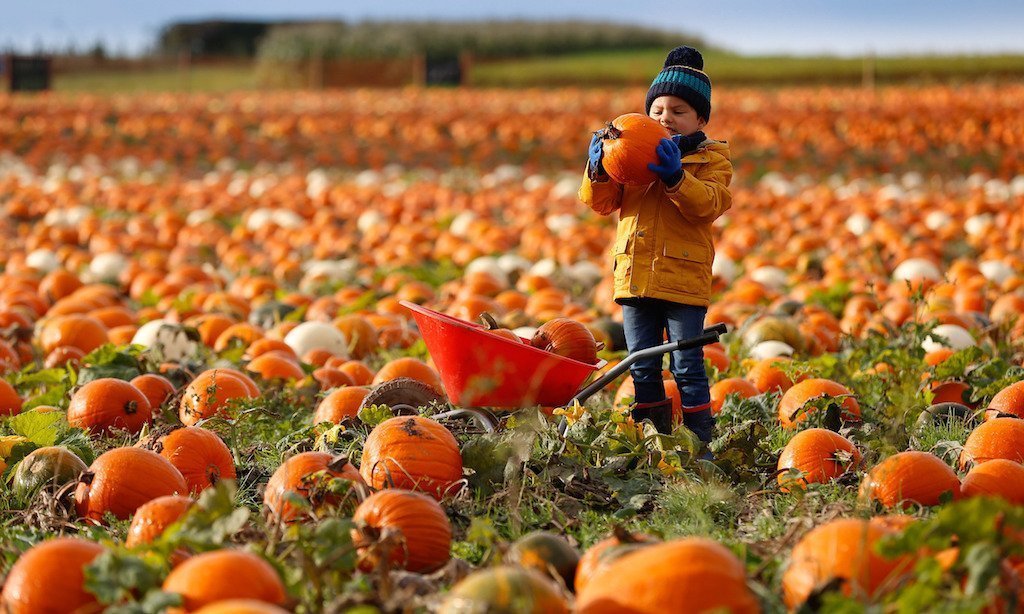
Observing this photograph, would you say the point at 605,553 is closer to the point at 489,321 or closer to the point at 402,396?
the point at 489,321

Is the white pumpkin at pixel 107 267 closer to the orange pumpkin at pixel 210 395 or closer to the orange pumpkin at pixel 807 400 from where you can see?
the orange pumpkin at pixel 210 395

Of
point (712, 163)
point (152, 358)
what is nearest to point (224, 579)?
point (712, 163)

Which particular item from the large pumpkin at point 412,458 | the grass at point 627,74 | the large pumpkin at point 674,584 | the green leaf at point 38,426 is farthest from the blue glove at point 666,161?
the grass at point 627,74

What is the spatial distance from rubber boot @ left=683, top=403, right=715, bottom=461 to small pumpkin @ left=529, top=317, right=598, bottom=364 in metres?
0.41

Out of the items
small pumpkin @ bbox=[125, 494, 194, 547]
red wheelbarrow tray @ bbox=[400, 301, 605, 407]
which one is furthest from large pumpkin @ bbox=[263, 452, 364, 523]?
red wheelbarrow tray @ bbox=[400, 301, 605, 407]

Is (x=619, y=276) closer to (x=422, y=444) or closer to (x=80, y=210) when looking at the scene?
(x=422, y=444)

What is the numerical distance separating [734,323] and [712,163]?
7.64 ft

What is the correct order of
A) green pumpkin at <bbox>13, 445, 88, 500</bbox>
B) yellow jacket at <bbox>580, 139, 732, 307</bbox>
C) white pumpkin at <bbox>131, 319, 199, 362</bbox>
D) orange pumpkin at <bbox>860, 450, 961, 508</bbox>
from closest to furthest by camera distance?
orange pumpkin at <bbox>860, 450, 961, 508</bbox> → green pumpkin at <bbox>13, 445, 88, 500</bbox> → yellow jacket at <bbox>580, 139, 732, 307</bbox> → white pumpkin at <bbox>131, 319, 199, 362</bbox>

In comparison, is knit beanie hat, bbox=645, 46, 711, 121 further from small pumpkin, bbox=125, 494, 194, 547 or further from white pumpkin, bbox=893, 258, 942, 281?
white pumpkin, bbox=893, 258, 942, 281

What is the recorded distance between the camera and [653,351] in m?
3.79

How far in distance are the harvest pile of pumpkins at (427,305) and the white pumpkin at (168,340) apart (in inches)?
0.7

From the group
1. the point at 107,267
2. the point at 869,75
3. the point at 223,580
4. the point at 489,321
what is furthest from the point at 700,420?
the point at 869,75

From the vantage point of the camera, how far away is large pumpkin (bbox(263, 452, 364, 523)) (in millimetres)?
3254

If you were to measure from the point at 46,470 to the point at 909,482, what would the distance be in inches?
105
